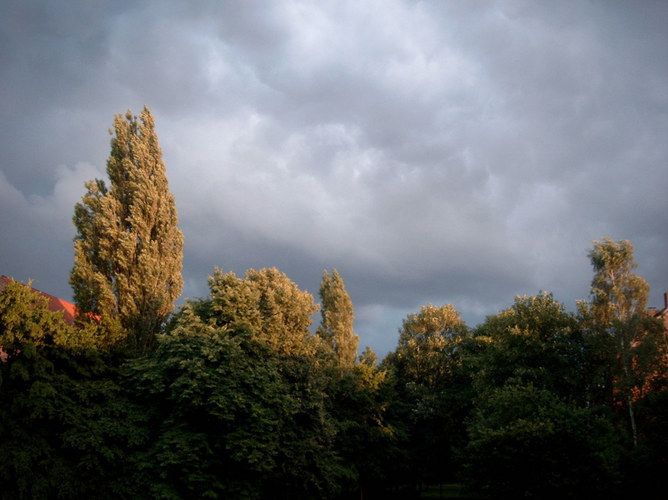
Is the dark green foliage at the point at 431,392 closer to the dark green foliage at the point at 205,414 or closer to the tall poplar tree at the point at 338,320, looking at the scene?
the tall poplar tree at the point at 338,320

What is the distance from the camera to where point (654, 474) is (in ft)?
98.6

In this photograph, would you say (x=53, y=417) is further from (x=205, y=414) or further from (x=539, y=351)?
(x=539, y=351)

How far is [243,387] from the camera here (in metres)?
27.4

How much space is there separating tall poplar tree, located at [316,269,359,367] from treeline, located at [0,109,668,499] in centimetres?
179

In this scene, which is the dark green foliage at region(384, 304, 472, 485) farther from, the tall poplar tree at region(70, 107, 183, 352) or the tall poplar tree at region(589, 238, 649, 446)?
the tall poplar tree at region(70, 107, 183, 352)

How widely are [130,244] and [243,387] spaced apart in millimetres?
11673

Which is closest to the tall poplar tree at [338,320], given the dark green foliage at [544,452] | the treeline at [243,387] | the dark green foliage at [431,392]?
the treeline at [243,387]

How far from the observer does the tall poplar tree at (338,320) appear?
44.2m

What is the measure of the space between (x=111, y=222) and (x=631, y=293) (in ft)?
125

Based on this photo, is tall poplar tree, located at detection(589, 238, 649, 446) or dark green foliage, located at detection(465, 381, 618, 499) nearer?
dark green foliage, located at detection(465, 381, 618, 499)

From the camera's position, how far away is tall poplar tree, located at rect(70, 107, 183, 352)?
98.4 feet

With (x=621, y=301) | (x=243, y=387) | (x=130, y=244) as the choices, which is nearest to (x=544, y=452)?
(x=621, y=301)

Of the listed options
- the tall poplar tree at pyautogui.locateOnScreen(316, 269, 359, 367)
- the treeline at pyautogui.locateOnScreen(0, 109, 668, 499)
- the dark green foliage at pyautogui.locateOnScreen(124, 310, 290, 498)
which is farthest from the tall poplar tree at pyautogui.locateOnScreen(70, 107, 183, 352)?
the tall poplar tree at pyautogui.locateOnScreen(316, 269, 359, 367)

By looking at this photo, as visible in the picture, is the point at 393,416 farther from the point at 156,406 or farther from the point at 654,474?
the point at 156,406
